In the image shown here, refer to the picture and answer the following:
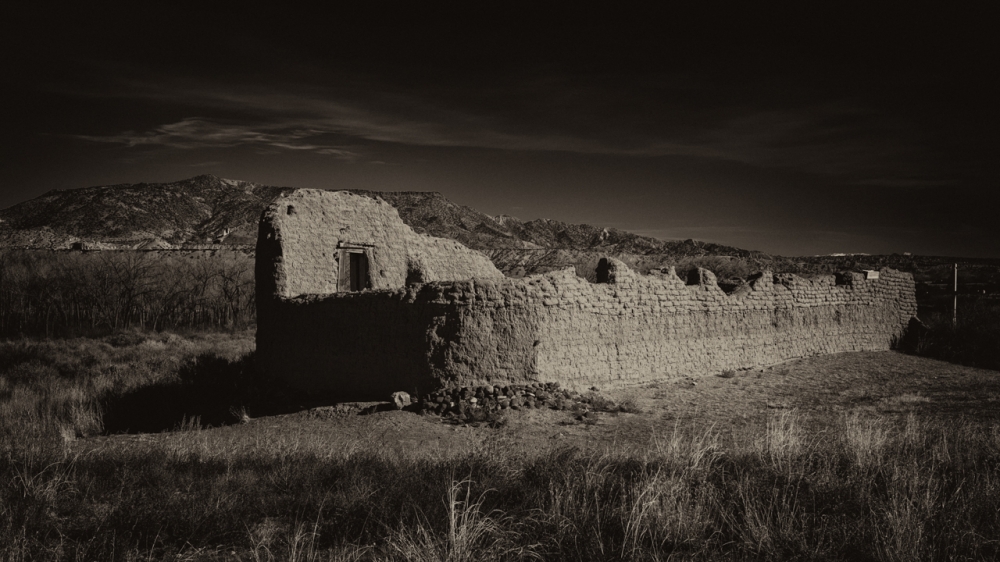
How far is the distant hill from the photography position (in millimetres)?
50906

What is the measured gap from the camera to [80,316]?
2775 cm

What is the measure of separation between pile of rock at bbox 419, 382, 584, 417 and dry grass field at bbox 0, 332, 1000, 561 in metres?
0.24

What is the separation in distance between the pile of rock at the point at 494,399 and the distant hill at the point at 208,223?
38809mm

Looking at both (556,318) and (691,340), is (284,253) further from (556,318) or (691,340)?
(691,340)

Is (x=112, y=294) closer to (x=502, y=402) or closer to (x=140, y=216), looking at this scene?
(x=502, y=402)

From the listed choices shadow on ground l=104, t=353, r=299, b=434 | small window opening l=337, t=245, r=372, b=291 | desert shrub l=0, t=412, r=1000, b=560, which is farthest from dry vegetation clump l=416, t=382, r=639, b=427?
small window opening l=337, t=245, r=372, b=291

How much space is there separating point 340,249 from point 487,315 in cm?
555

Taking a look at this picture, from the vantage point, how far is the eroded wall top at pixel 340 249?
42.4 ft

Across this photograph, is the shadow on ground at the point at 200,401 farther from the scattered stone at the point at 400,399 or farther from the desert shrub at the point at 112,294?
the desert shrub at the point at 112,294

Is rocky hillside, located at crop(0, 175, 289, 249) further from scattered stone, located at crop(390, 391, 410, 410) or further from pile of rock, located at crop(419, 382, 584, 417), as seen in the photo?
pile of rock, located at crop(419, 382, 584, 417)

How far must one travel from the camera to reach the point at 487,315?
9.56 metres

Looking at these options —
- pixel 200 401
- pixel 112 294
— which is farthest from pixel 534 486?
pixel 112 294

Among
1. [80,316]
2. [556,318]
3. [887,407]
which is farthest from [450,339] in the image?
[80,316]

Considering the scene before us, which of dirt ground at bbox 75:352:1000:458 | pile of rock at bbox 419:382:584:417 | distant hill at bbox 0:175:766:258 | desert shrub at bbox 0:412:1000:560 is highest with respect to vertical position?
distant hill at bbox 0:175:766:258
